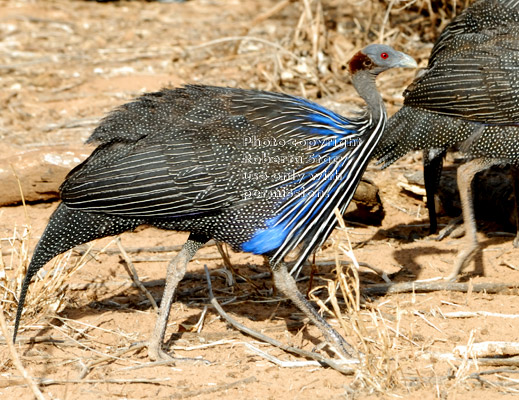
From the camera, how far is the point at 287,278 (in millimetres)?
4137

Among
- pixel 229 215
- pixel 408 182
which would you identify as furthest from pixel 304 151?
pixel 408 182

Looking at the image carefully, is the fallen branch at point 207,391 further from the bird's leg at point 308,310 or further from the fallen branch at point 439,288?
the fallen branch at point 439,288

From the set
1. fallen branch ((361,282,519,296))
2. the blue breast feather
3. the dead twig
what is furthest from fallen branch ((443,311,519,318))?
the blue breast feather

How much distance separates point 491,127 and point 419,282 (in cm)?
114

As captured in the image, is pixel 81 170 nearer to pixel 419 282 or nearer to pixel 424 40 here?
pixel 419 282

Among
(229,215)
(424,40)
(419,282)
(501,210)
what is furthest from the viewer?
(424,40)

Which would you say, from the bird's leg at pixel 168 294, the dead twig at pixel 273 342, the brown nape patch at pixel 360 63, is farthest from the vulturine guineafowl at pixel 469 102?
the bird's leg at pixel 168 294

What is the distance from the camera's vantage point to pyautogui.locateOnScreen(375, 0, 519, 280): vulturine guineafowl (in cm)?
496

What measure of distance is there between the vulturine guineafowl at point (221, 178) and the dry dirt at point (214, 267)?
0.31 meters

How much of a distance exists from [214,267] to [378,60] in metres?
1.86

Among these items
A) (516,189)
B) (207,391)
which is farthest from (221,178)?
(516,189)

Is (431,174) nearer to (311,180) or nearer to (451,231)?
(451,231)

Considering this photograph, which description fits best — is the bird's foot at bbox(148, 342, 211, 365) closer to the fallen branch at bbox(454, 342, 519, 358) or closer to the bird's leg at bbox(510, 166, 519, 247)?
the fallen branch at bbox(454, 342, 519, 358)

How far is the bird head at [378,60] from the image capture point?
4344 millimetres
